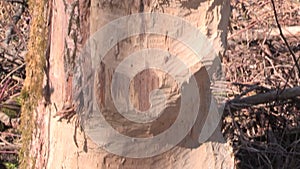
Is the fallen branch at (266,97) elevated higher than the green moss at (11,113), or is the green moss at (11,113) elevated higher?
the fallen branch at (266,97)

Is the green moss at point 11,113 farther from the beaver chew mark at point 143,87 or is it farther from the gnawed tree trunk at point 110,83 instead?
the beaver chew mark at point 143,87

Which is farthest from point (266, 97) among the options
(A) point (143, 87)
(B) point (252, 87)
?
(A) point (143, 87)

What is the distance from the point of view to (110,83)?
1.62 m

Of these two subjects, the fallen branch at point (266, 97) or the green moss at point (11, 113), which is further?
the green moss at point (11, 113)

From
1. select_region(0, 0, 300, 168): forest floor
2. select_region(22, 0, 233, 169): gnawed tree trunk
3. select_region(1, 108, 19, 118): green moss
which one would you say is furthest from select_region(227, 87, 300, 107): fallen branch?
select_region(1, 108, 19, 118): green moss

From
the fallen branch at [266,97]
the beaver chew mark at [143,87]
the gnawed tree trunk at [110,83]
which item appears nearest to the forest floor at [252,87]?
the fallen branch at [266,97]

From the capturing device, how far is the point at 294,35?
3.65m

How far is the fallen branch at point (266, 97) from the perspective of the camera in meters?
2.80

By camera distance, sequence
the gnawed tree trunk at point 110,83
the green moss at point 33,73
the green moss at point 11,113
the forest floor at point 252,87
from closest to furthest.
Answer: the gnawed tree trunk at point 110,83 < the green moss at point 33,73 < the forest floor at point 252,87 < the green moss at point 11,113

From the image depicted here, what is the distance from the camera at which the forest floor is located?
2.77 m

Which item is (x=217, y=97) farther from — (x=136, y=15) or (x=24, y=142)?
(x=24, y=142)

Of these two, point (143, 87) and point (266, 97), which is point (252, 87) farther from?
point (143, 87)

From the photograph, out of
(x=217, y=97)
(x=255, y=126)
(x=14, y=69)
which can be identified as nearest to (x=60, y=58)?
(x=217, y=97)

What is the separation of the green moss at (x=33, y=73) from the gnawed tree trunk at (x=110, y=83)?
0.03 m
